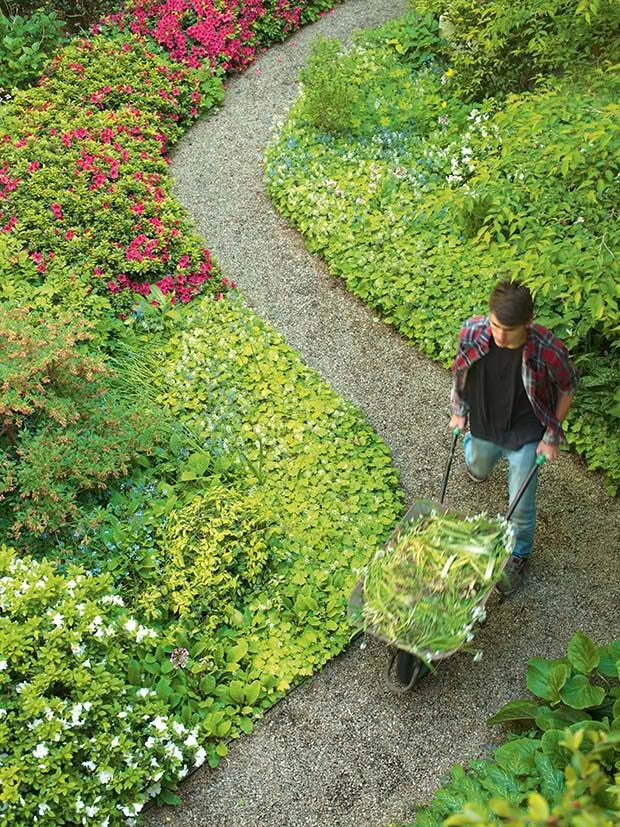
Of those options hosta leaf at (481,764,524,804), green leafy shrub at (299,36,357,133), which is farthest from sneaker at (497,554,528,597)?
green leafy shrub at (299,36,357,133)

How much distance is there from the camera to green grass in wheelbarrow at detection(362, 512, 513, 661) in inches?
165

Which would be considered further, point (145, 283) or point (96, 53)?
point (96, 53)

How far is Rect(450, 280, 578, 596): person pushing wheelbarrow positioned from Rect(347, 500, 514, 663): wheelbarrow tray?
0.67 ft

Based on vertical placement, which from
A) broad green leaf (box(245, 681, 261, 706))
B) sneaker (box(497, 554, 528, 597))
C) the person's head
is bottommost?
sneaker (box(497, 554, 528, 597))

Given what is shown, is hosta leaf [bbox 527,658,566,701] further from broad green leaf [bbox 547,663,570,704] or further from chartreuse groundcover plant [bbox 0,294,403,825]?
chartreuse groundcover plant [bbox 0,294,403,825]

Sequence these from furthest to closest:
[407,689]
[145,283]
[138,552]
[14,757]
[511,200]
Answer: [145,283]
[511,200]
[138,552]
[407,689]
[14,757]

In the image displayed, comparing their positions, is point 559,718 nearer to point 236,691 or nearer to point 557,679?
point 557,679

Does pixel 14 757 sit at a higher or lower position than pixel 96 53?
lower

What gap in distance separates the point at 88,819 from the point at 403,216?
531 centimetres

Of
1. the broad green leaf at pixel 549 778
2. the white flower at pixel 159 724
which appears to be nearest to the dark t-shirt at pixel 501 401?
the broad green leaf at pixel 549 778

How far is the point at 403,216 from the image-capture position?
7.39 meters

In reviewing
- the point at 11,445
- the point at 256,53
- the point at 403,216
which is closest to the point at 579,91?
the point at 403,216

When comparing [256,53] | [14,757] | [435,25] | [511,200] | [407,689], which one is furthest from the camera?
[256,53]

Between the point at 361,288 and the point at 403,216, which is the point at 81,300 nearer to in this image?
the point at 361,288
